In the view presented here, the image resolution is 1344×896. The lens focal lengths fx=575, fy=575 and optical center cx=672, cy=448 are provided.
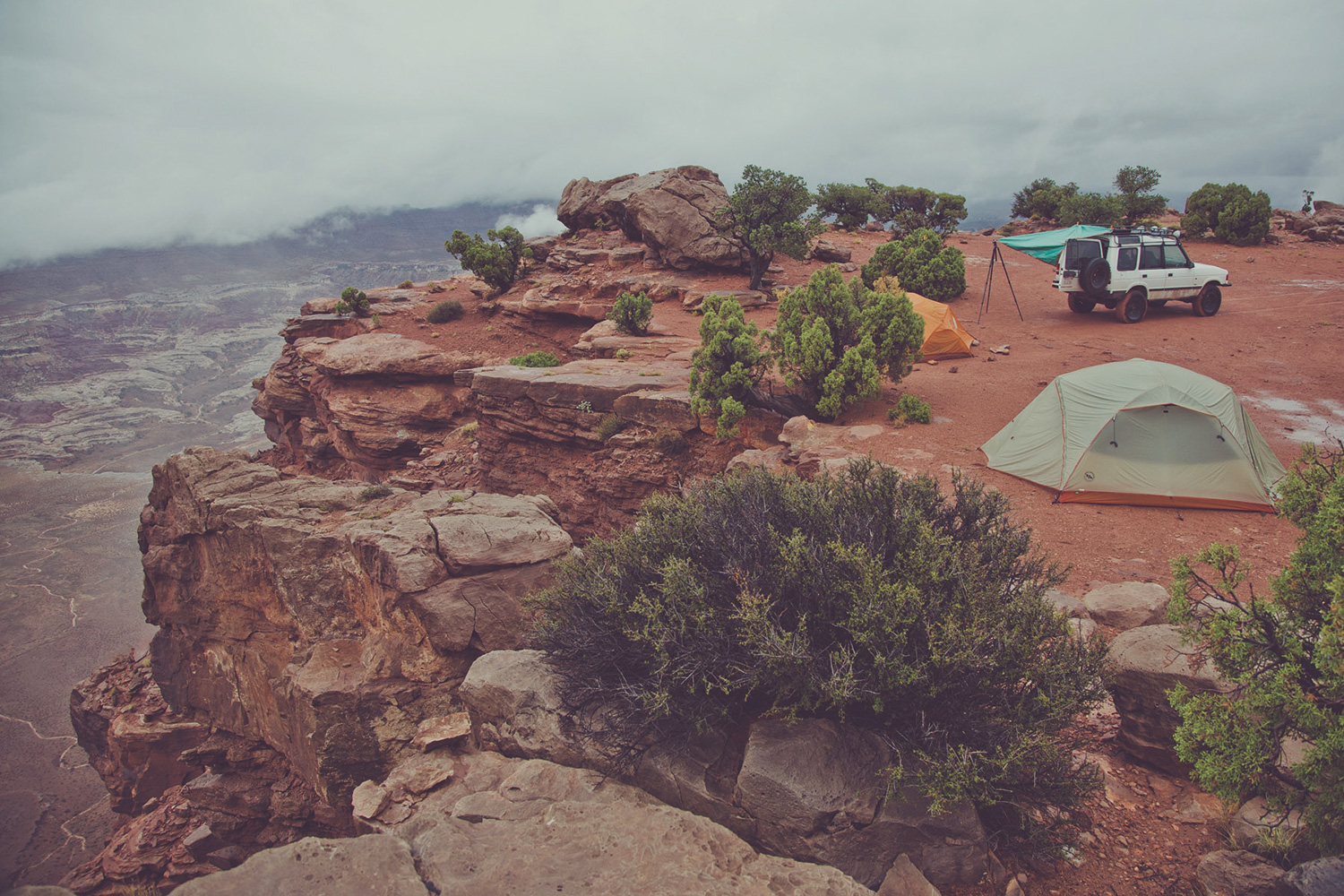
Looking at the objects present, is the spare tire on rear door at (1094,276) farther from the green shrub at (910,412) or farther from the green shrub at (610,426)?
the green shrub at (610,426)

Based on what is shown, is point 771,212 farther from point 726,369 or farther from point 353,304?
point 353,304

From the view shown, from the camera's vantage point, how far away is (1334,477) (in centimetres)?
381

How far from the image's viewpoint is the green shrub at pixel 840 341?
1368cm

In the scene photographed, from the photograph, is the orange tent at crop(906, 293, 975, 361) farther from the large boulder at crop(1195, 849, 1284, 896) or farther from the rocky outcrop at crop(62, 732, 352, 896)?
the rocky outcrop at crop(62, 732, 352, 896)

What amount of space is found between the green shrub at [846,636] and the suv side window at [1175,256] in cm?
1979

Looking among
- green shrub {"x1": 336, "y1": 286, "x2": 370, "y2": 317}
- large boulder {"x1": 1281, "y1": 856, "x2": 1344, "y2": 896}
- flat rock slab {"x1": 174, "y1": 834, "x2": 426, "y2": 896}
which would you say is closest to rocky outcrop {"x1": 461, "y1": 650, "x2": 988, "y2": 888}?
large boulder {"x1": 1281, "y1": 856, "x2": 1344, "y2": 896}

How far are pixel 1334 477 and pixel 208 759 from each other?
56.7 feet

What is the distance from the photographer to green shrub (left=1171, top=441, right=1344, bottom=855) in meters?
3.37

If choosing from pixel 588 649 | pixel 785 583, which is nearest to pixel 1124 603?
pixel 785 583

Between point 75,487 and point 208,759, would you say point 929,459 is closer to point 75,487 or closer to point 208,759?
point 208,759

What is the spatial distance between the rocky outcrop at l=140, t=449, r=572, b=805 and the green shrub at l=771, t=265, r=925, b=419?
7079mm

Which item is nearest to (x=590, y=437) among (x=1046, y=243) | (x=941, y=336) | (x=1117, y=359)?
(x=941, y=336)

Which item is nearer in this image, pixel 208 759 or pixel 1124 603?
pixel 1124 603

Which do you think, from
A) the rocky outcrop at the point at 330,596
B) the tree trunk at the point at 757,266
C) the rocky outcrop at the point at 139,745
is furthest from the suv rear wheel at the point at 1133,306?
the rocky outcrop at the point at 139,745
